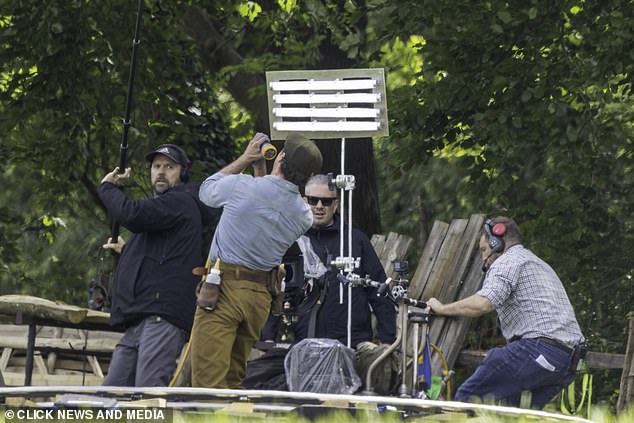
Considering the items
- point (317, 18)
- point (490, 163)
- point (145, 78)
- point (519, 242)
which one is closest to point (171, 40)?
point (145, 78)

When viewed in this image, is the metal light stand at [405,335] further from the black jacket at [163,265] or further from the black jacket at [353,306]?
the black jacket at [163,265]

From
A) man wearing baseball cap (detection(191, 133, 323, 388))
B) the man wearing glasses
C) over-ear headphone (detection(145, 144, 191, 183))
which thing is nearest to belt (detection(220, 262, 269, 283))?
man wearing baseball cap (detection(191, 133, 323, 388))

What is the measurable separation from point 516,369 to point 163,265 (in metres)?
1.96

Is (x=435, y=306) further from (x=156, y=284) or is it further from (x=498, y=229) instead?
(x=156, y=284)

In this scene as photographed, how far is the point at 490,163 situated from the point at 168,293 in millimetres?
5389

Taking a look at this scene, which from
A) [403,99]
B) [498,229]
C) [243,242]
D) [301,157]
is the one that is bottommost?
[243,242]

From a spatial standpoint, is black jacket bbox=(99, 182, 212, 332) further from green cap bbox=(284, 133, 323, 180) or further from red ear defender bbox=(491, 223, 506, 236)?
red ear defender bbox=(491, 223, 506, 236)

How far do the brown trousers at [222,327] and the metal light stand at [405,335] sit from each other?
0.98 m

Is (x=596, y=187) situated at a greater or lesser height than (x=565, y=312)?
greater

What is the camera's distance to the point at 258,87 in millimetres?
13055

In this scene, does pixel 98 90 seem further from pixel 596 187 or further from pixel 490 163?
pixel 596 187

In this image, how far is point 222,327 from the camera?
746cm

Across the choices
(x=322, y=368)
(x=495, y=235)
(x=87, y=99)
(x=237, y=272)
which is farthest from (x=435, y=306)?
(x=87, y=99)

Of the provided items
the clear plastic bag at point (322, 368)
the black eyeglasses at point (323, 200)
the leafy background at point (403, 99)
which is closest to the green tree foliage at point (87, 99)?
the leafy background at point (403, 99)
